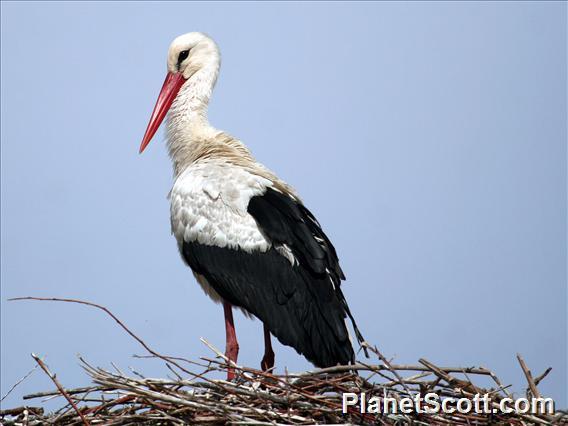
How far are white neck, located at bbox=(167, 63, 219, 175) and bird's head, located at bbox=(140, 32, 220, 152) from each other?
44 mm

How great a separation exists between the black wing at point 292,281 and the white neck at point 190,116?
0.90 metres

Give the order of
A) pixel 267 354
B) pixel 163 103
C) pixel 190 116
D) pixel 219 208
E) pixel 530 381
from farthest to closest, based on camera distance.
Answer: pixel 163 103, pixel 190 116, pixel 267 354, pixel 219 208, pixel 530 381

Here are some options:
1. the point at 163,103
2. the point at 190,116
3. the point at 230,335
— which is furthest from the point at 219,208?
the point at 163,103

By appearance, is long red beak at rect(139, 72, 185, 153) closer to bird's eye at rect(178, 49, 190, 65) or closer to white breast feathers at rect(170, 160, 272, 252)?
bird's eye at rect(178, 49, 190, 65)

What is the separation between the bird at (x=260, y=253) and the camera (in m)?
5.42

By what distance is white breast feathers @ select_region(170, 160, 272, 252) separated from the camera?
5664 millimetres

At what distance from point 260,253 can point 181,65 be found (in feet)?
5.75

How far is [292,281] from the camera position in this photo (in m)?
5.50

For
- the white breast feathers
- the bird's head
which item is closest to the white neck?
the bird's head

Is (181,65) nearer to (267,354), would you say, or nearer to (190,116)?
(190,116)

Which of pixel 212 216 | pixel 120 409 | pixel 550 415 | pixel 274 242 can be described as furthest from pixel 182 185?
pixel 550 415

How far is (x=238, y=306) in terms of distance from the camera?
5.89 m

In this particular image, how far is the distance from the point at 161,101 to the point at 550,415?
349 centimetres

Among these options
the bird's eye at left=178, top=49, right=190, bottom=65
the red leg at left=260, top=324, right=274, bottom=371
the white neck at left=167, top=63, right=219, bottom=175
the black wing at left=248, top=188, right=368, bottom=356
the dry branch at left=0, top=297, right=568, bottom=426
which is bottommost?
the dry branch at left=0, top=297, right=568, bottom=426
